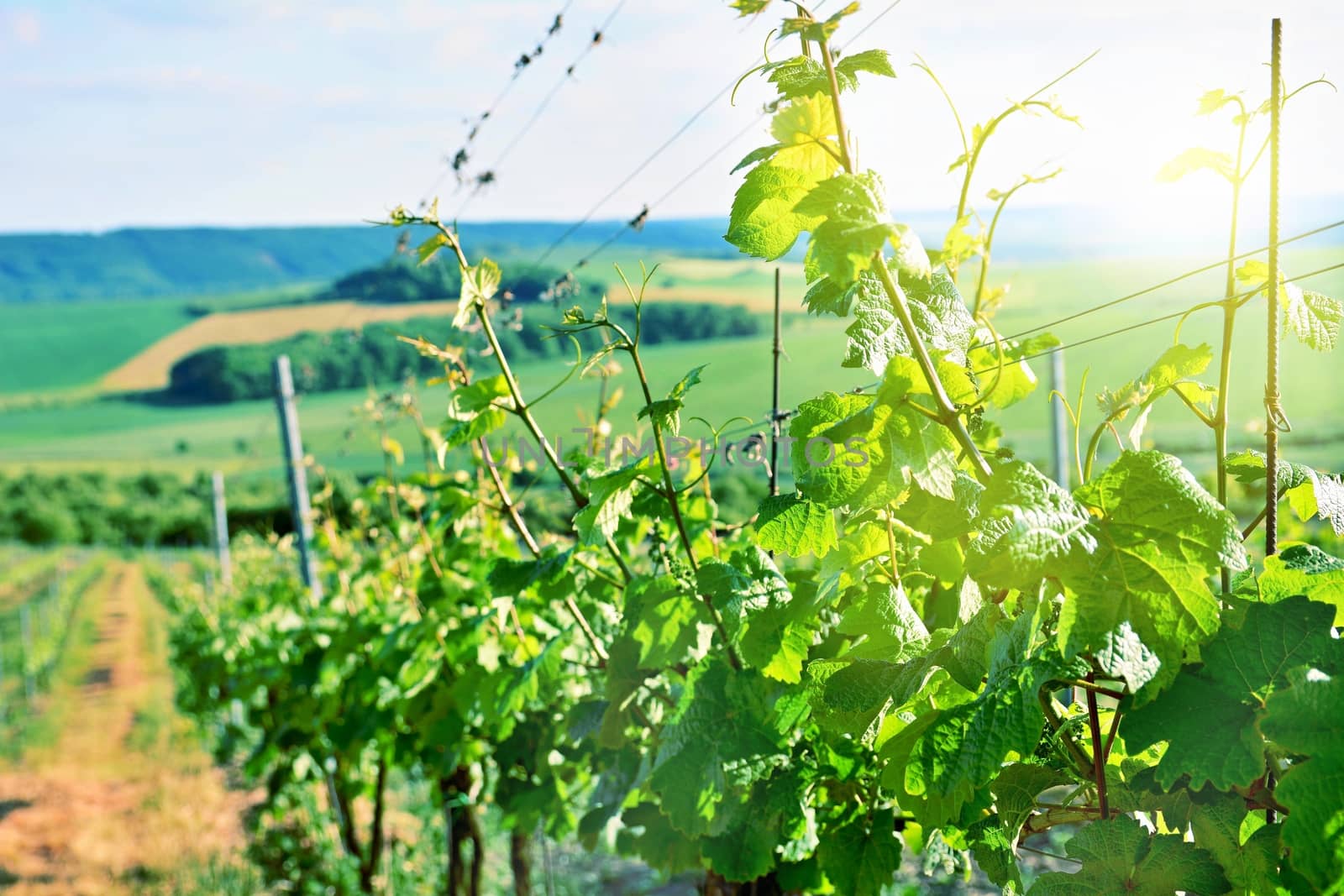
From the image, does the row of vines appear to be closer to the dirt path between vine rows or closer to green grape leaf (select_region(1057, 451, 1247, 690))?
green grape leaf (select_region(1057, 451, 1247, 690))

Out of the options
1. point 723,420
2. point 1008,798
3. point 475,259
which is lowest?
point 1008,798

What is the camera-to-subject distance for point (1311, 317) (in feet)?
2.95

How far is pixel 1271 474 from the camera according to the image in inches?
32.5

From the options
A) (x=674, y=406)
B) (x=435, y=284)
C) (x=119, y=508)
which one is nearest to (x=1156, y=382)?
(x=674, y=406)

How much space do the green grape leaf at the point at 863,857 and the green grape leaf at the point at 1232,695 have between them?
534mm

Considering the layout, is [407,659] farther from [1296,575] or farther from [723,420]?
[1296,575]

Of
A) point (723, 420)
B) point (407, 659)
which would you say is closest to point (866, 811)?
point (723, 420)

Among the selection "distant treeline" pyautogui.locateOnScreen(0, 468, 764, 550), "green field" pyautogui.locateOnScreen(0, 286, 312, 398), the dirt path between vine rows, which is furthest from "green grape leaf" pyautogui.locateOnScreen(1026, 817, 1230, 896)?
"green field" pyautogui.locateOnScreen(0, 286, 312, 398)

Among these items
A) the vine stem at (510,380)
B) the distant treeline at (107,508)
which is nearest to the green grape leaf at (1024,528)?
the vine stem at (510,380)

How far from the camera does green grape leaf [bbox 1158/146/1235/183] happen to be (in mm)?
901

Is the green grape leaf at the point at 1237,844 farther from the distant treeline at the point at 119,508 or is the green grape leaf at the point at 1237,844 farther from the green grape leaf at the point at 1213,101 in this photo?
the distant treeline at the point at 119,508

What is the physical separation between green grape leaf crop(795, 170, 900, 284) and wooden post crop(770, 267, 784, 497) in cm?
75

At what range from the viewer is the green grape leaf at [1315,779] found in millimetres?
669

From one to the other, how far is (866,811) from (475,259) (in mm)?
917
